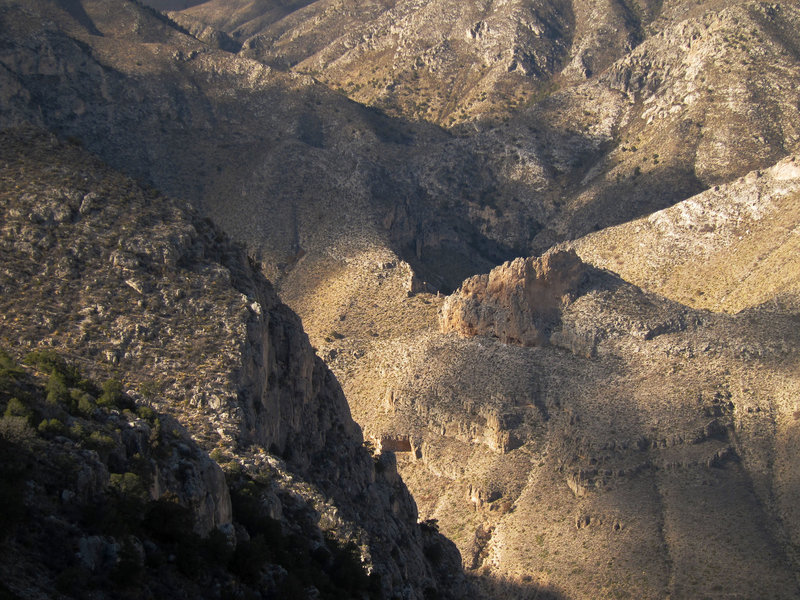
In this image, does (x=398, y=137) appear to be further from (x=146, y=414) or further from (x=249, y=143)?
(x=146, y=414)

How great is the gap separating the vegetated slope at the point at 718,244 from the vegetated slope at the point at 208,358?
5855cm

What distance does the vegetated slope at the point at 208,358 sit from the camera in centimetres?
4381

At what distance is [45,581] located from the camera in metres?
27.9

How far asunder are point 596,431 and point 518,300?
1765 centimetres

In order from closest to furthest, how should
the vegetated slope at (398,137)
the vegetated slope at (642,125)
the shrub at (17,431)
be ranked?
the shrub at (17,431) < the vegetated slope at (398,137) < the vegetated slope at (642,125)

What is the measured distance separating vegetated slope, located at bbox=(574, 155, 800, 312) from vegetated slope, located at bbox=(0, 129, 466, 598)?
192ft

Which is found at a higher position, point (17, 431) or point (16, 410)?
point (16, 410)

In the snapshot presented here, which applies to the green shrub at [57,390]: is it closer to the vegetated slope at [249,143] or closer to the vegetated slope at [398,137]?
the vegetated slope at [249,143]

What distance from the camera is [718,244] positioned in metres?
121

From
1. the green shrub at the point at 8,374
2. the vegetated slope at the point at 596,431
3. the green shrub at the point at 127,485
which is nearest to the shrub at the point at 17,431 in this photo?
the green shrub at the point at 127,485

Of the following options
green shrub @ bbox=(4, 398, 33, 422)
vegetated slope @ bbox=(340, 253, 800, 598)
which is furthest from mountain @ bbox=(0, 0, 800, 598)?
green shrub @ bbox=(4, 398, 33, 422)

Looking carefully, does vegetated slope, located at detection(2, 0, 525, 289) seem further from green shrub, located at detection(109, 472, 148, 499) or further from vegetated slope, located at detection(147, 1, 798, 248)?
green shrub, located at detection(109, 472, 148, 499)

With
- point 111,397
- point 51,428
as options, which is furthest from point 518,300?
point 51,428

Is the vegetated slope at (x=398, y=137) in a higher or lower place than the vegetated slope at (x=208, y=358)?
higher
